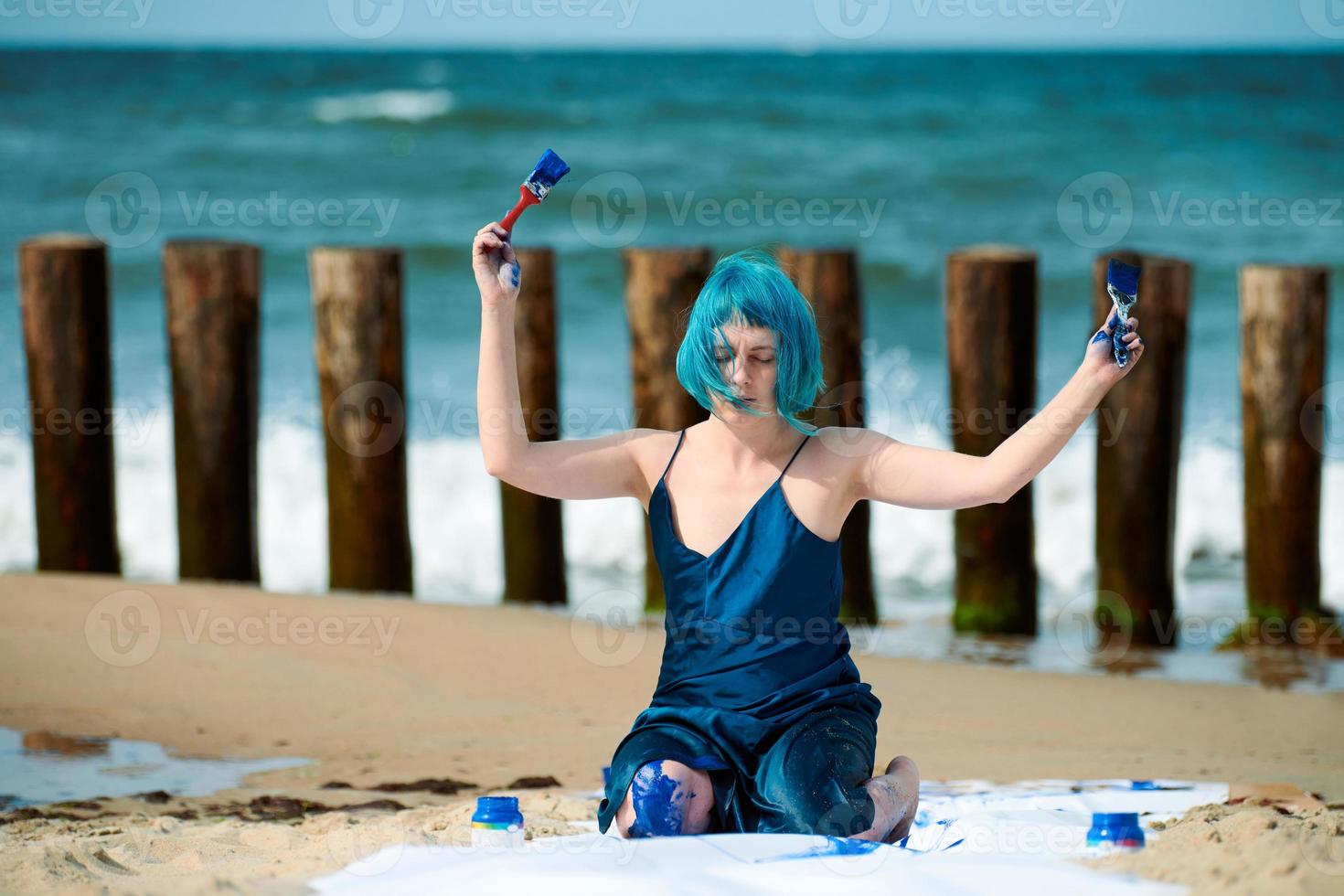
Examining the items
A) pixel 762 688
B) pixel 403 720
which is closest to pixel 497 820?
pixel 762 688

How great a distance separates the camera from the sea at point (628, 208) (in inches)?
342

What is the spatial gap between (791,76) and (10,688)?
74.2 feet

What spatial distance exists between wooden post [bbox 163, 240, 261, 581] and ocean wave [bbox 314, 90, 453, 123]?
15.5 meters

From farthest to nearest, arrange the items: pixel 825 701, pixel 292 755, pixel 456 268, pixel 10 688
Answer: pixel 456 268
pixel 10 688
pixel 292 755
pixel 825 701

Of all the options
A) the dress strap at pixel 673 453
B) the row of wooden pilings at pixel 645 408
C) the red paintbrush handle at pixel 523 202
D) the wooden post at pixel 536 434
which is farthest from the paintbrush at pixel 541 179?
the wooden post at pixel 536 434

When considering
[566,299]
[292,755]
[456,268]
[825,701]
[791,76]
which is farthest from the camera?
[791,76]

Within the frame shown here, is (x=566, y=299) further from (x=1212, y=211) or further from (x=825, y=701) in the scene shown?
(x=825, y=701)

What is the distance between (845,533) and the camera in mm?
6090

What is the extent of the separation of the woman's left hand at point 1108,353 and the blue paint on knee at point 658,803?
1059mm

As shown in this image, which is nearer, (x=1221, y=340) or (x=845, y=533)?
(x=845, y=533)

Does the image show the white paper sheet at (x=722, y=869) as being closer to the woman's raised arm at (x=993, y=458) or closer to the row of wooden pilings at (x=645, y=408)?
the woman's raised arm at (x=993, y=458)

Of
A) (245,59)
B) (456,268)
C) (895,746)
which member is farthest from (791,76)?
(895,746)

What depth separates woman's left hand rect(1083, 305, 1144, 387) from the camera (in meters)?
2.85

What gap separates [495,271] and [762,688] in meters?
0.94
